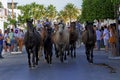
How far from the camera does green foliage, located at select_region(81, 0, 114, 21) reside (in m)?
62.8

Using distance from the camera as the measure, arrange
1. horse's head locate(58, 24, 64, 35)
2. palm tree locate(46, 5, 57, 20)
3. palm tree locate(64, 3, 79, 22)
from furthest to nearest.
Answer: palm tree locate(64, 3, 79, 22) → palm tree locate(46, 5, 57, 20) → horse's head locate(58, 24, 64, 35)

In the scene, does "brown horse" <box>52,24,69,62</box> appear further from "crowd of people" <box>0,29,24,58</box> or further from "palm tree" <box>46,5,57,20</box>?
"palm tree" <box>46,5,57,20</box>

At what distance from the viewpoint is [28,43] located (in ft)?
66.0

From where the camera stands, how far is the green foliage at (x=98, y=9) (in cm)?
6278

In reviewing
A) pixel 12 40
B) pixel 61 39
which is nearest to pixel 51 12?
pixel 12 40

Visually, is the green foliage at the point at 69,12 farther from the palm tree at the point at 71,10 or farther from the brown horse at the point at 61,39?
the brown horse at the point at 61,39

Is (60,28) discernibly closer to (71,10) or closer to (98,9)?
(98,9)

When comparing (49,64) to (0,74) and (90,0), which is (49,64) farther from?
(90,0)

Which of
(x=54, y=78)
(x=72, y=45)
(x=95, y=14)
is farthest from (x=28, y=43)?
(x=95, y=14)

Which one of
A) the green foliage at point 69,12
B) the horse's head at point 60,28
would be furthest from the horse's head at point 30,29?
the green foliage at point 69,12

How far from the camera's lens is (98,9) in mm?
65500

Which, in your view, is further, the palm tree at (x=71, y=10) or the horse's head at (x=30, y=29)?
the palm tree at (x=71, y=10)

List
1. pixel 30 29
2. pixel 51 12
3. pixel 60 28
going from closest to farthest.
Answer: pixel 30 29 → pixel 60 28 → pixel 51 12

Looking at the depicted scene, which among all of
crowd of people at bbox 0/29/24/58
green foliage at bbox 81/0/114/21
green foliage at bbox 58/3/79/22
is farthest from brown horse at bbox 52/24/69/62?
green foliage at bbox 58/3/79/22
